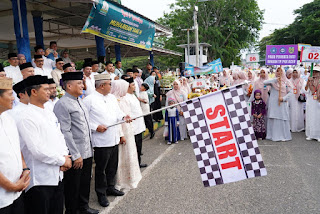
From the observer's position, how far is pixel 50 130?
111 inches

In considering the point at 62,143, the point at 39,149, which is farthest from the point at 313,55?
the point at 39,149

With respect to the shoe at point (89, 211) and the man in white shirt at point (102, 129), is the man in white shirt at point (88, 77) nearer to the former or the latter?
the man in white shirt at point (102, 129)

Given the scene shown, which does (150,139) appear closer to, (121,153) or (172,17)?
(121,153)

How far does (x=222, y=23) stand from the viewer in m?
37.7

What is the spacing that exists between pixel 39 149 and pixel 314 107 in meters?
7.91

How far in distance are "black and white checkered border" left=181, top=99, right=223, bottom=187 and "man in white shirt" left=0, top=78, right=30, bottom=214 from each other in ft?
5.74

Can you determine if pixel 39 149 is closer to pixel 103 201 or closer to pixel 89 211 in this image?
pixel 89 211

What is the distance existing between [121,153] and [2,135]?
2.72 m

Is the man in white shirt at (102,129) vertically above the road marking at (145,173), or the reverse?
the man in white shirt at (102,129)

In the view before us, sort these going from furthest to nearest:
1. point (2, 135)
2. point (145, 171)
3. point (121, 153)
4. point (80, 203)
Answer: point (145, 171), point (121, 153), point (80, 203), point (2, 135)

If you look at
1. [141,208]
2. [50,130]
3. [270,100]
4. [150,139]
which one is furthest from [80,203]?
[270,100]

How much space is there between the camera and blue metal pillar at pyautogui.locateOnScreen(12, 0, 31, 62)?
267 inches

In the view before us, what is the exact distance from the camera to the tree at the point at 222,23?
3603cm

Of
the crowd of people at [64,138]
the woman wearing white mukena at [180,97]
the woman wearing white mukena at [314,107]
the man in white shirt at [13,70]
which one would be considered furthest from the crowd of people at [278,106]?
the man in white shirt at [13,70]
